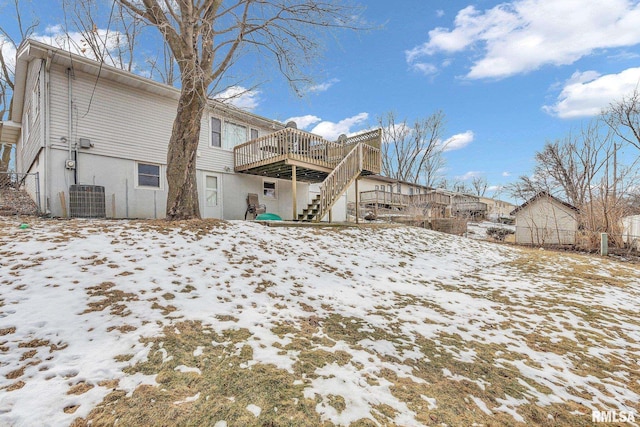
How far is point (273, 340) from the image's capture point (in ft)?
9.23

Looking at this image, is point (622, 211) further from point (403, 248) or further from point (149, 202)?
point (149, 202)

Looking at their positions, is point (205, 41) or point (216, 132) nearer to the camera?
point (205, 41)

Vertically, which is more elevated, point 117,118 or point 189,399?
point 117,118

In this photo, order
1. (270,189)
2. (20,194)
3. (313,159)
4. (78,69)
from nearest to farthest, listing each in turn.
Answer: (78,69) → (20,194) → (313,159) → (270,189)

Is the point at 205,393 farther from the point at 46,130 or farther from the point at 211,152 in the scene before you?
the point at 211,152

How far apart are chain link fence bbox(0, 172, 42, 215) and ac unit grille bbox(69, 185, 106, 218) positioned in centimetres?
121

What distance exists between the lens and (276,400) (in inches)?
77.4

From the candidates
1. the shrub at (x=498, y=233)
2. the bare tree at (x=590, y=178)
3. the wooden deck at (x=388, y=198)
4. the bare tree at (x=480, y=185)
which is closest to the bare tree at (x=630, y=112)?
the bare tree at (x=590, y=178)

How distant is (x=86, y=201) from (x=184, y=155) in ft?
11.8

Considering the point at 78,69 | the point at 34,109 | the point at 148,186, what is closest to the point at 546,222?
the point at 148,186

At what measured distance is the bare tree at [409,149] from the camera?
1334 inches

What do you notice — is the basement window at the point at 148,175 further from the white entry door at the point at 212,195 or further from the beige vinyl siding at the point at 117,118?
the white entry door at the point at 212,195

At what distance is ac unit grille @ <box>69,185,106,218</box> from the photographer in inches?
307

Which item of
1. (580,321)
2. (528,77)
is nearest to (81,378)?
(580,321)
